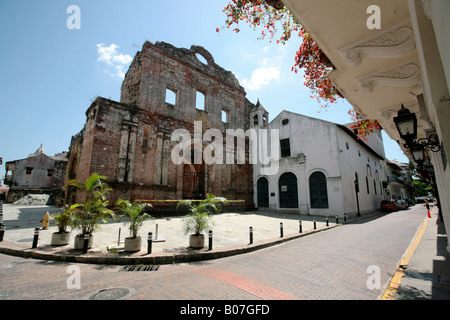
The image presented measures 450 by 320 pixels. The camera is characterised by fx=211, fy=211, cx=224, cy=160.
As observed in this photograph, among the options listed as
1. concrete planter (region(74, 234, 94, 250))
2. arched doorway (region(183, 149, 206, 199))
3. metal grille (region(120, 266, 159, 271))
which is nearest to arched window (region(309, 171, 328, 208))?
arched doorway (region(183, 149, 206, 199))

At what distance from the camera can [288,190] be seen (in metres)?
20.5

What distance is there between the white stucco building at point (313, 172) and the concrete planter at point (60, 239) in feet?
56.6

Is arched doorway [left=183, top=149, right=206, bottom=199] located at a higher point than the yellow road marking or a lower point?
Result: higher

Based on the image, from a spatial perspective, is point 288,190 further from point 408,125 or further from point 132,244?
point 408,125

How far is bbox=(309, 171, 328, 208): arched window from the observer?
18188 mm

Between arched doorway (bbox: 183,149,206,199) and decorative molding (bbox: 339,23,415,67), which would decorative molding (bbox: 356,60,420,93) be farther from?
arched doorway (bbox: 183,149,206,199)

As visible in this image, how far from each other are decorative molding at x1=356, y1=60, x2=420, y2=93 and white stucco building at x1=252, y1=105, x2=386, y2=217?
14.6 meters

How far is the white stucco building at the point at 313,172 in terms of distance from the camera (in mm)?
17953

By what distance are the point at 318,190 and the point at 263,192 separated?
227 inches

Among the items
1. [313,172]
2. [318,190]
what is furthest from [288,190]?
[313,172]
